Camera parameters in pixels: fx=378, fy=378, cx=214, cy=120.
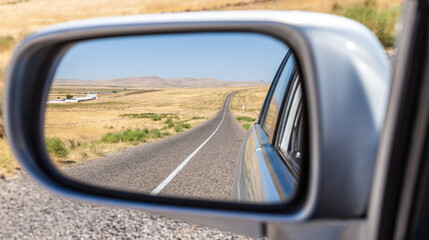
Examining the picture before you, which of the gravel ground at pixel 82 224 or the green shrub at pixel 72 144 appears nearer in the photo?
the gravel ground at pixel 82 224

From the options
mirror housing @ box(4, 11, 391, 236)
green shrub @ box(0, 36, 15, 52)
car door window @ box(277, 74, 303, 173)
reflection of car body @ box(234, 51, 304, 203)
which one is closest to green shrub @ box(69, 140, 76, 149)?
reflection of car body @ box(234, 51, 304, 203)

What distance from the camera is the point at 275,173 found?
1.77m

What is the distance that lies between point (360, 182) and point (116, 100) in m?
2.45

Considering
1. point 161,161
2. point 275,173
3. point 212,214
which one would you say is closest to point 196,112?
point 275,173

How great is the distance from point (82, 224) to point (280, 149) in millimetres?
3049

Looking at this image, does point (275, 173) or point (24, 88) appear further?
point (275, 173)

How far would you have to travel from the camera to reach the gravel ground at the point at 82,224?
4137mm

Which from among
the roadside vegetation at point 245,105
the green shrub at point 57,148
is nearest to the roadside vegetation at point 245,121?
the roadside vegetation at point 245,105

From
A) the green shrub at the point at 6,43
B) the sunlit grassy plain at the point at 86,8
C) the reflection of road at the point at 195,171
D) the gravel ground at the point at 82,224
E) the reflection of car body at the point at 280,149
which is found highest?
the sunlit grassy plain at the point at 86,8

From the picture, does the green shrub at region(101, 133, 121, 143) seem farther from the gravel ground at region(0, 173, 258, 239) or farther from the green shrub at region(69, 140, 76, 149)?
the gravel ground at region(0, 173, 258, 239)

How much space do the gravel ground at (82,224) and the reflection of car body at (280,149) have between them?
1.60 metres

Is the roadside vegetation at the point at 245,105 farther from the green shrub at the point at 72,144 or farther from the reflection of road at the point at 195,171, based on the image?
the green shrub at the point at 72,144

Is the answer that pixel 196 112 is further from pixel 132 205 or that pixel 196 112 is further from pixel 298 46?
pixel 298 46

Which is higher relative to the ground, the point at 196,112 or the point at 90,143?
the point at 196,112
